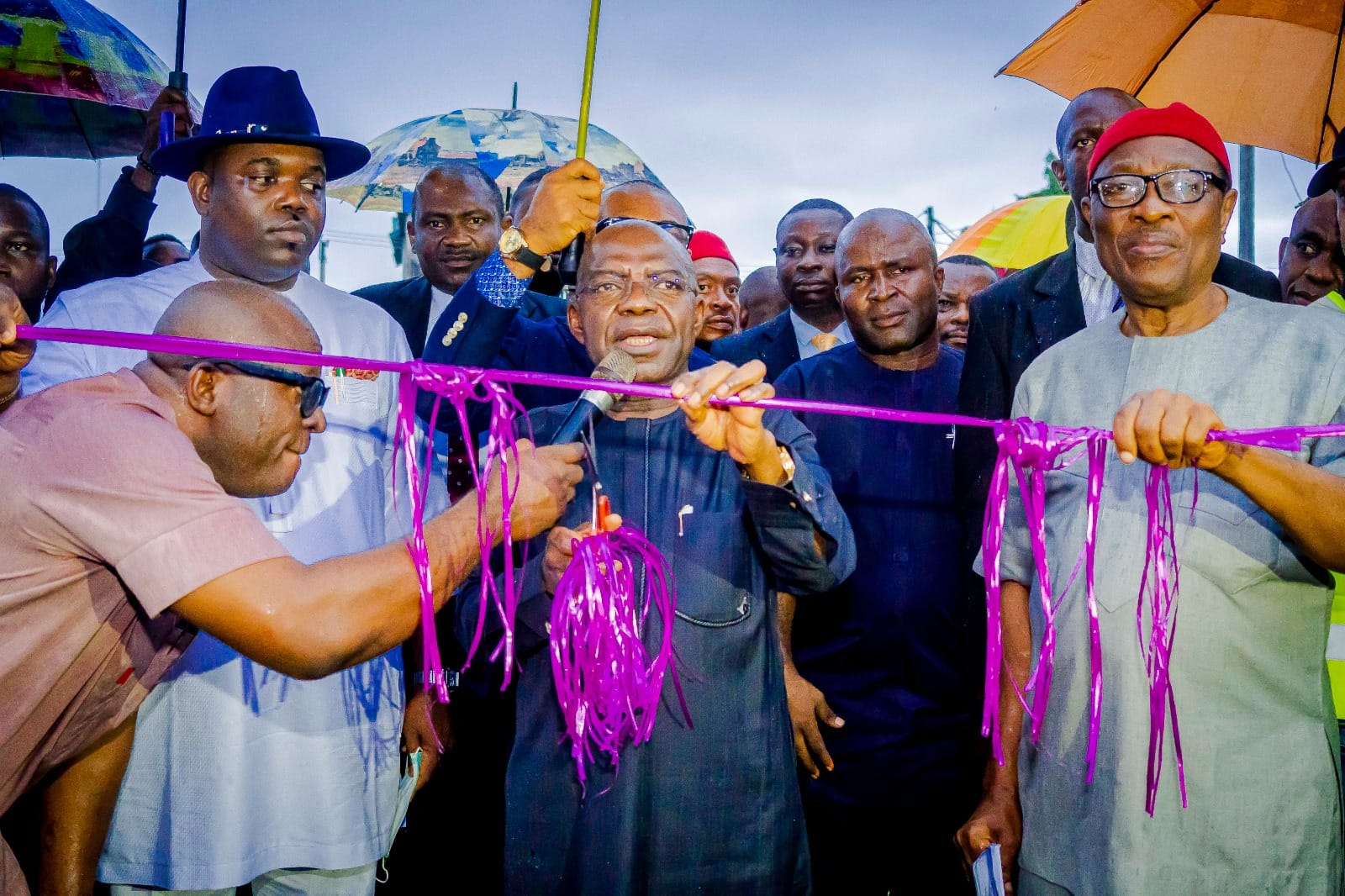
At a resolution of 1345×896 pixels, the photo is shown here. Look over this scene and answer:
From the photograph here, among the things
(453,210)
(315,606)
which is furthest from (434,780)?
(315,606)

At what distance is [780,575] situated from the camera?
282 centimetres

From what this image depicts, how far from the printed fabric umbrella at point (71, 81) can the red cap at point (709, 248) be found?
3.03 meters

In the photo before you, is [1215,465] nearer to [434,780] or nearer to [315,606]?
[315,606]

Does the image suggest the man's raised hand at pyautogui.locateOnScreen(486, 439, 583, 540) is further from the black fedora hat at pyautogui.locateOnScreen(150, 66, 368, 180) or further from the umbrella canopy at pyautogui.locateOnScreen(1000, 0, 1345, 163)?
the umbrella canopy at pyautogui.locateOnScreen(1000, 0, 1345, 163)

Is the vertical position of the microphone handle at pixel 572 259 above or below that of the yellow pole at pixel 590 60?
below

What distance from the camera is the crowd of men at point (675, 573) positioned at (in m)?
2.14

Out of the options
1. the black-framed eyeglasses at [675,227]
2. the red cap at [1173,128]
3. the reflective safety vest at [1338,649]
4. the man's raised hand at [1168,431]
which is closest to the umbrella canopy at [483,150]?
the black-framed eyeglasses at [675,227]

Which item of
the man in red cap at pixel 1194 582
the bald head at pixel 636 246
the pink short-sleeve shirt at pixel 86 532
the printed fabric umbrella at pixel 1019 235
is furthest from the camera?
the printed fabric umbrella at pixel 1019 235

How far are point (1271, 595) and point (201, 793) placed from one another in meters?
3.04

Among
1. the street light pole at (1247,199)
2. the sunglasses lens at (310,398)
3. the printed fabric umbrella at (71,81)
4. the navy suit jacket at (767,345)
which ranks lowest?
the sunglasses lens at (310,398)

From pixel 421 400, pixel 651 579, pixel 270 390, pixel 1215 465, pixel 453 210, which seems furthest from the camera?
pixel 453 210

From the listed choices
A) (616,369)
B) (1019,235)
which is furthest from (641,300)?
(1019,235)

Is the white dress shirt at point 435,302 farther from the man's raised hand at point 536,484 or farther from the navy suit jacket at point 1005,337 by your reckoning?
the man's raised hand at point 536,484

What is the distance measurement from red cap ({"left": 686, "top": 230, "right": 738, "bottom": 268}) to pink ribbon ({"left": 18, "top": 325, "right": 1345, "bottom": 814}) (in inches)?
164
